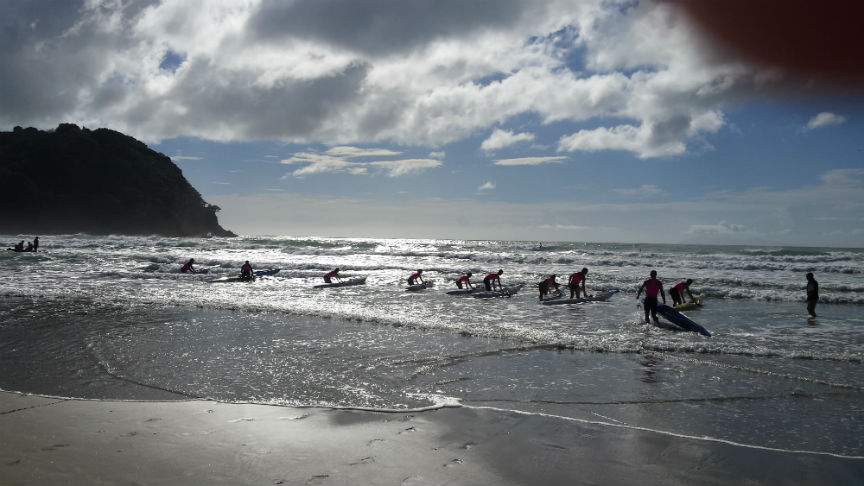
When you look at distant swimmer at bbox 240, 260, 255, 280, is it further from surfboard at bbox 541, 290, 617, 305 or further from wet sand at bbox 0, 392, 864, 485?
wet sand at bbox 0, 392, 864, 485

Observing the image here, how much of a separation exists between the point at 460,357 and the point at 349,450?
204 inches

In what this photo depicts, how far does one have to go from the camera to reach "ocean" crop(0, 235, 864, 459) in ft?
23.0

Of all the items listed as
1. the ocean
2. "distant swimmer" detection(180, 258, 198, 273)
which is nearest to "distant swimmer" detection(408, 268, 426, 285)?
the ocean

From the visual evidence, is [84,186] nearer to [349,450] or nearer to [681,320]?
[681,320]

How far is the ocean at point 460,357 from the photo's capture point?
702 centimetres

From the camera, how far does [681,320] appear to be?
14.2m

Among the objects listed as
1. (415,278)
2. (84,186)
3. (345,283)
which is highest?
(84,186)

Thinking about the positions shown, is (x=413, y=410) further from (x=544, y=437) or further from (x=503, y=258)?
(x=503, y=258)

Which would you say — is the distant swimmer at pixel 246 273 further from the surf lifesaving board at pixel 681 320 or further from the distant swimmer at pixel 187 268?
the surf lifesaving board at pixel 681 320

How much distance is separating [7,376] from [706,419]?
10.4 m

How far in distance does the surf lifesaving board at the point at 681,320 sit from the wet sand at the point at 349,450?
8.68 m

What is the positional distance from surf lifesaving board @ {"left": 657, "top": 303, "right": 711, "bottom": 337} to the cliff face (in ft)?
363

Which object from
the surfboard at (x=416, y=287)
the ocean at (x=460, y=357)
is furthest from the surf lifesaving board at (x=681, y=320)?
the surfboard at (x=416, y=287)

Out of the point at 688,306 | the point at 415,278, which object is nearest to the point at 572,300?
the point at 688,306
